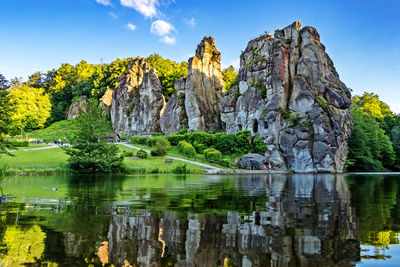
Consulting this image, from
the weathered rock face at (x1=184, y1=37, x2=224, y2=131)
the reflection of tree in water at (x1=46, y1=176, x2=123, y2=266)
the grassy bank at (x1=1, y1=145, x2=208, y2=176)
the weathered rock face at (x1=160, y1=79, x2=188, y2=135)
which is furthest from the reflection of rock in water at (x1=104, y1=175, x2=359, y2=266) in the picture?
the weathered rock face at (x1=160, y1=79, x2=188, y2=135)

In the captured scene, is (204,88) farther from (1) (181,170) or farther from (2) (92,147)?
(2) (92,147)

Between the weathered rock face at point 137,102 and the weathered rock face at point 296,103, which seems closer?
the weathered rock face at point 296,103

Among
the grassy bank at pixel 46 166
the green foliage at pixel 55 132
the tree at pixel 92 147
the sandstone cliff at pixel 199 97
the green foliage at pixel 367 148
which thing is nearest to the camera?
the grassy bank at pixel 46 166

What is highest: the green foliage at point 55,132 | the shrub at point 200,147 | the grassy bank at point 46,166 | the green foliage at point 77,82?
the green foliage at point 77,82

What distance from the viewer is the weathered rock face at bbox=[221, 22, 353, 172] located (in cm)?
4244

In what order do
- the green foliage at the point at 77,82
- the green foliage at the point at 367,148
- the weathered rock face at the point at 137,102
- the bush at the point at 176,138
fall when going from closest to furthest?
the green foliage at the point at 367,148 → the bush at the point at 176,138 → the weathered rock face at the point at 137,102 → the green foliage at the point at 77,82

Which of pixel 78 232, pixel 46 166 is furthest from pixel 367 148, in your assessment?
pixel 78 232

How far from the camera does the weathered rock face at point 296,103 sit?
42438mm

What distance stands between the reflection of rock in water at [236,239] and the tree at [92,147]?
22.8 metres

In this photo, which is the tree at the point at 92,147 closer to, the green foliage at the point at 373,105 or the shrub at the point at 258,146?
the shrub at the point at 258,146

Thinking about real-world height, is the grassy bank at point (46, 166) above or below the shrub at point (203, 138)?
below

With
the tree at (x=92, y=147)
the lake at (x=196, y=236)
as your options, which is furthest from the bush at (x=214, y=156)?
the lake at (x=196, y=236)

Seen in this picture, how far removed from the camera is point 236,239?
543cm

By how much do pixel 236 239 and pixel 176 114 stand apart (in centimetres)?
6175
